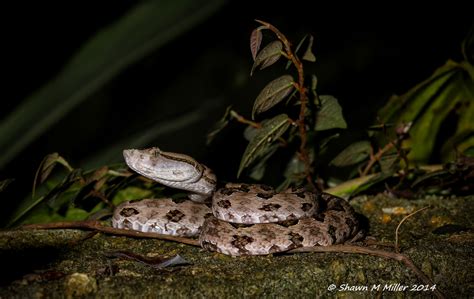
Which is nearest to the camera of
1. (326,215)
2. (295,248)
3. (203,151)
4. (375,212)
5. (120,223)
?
(295,248)

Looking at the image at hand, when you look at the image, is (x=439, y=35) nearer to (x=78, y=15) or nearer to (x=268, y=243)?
(x=78, y=15)

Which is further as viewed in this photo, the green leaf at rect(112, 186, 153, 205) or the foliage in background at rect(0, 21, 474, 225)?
→ the green leaf at rect(112, 186, 153, 205)

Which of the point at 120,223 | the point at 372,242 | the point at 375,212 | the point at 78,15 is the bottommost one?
the point at 375,212

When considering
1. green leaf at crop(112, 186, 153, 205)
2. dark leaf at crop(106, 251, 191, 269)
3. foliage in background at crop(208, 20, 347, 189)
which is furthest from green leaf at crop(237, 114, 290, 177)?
green leaf at crop(112, 186, 153, 205)

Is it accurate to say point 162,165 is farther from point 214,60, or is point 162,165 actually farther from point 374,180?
point 214,60

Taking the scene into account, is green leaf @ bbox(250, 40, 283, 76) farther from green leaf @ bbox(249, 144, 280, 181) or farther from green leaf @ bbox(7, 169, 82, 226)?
green leaf @ bbox(7, 169, 82, 226)

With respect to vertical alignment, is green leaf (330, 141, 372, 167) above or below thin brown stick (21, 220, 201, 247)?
below

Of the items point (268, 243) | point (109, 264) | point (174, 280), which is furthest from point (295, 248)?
point (109, 264)
